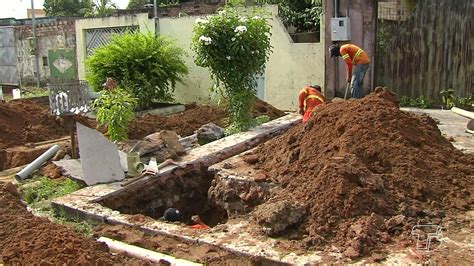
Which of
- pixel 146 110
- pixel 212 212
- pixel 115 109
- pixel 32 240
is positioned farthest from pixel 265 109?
pixel 32 240

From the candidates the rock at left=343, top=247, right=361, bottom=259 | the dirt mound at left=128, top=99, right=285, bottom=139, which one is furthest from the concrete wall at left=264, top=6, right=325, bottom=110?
the rock at left=343, top=247, right=361, bottom=259

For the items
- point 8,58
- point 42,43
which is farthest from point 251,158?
point 8,58

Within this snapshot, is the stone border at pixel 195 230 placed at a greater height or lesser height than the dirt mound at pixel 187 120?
lesser

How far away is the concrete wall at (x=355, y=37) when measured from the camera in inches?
400

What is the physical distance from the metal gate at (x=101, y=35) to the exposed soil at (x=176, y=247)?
1044 cm

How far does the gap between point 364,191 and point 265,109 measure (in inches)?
236

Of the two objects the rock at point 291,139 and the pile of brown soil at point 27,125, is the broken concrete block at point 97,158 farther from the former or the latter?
the pile of brown soil at point 27,125

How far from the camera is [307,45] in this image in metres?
10.9

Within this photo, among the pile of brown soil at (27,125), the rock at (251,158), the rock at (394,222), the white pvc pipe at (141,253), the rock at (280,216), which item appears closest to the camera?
the white pvc pipe at (141,253)

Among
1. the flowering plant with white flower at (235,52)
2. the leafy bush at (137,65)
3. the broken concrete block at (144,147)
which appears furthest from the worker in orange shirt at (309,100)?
the leafy bush at (137,65)

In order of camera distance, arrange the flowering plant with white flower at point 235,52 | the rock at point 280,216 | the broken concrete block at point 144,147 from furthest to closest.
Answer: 1. the flowering plant with white flower at point 235,52
2. the broken concrete block at point 144,147
3. the rock at point 280,216

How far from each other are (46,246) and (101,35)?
39.2ft

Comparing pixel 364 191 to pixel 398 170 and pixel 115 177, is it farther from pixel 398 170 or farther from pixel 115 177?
pixel 115 177

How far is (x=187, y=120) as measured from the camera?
33.2ft
